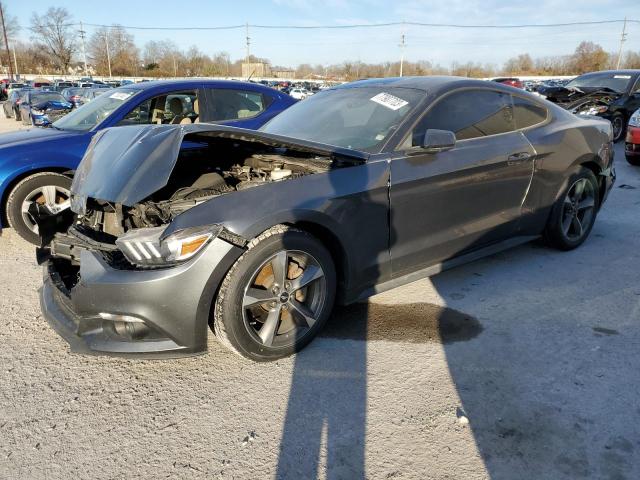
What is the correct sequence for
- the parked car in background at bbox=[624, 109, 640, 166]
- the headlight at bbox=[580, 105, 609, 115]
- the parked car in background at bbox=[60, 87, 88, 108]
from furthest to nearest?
the parked car in background at bbox=[60, 87, 88, 108], the headlight at bbox=[580, 105, 609, 115], the parked car in background at bbox=[624, 109, 640, 166]

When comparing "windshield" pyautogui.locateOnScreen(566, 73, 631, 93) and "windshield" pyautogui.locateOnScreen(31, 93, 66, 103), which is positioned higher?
"windshield" pyautogui.locateOnScreen(566, 73, 631, 93)

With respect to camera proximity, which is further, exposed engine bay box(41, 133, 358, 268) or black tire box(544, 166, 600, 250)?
black tire box(544, 166, 600, 250)

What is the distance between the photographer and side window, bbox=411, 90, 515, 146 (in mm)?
3361

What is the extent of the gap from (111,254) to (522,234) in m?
3.18

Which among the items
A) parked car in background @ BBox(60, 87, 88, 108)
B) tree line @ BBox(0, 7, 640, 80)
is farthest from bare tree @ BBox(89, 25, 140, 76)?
parked car in background @ BBox(60, 87, 88, 108)

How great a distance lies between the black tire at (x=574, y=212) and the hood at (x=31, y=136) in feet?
16.0

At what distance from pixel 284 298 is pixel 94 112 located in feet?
13.3

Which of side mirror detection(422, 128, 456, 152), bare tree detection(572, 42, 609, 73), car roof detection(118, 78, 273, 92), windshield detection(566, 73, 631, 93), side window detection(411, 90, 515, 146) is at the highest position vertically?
bare tree detection(572, 42, 609, 73)

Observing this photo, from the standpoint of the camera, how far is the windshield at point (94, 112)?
5.33 m

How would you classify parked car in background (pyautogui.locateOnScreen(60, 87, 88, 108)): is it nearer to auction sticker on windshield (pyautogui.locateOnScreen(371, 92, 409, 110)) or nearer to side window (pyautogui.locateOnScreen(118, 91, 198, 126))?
side window (pyautogui.locateOnScreen(118, 91, 198, 126))

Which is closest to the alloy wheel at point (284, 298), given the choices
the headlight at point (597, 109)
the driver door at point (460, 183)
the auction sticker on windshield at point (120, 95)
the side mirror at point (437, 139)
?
the driver door at point (460, 183)

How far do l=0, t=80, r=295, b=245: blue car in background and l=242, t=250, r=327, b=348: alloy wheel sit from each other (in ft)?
6.18

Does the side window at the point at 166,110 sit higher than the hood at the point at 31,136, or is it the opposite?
the side window at the point at 166,110

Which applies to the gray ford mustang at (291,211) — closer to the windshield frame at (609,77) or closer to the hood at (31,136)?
the hood at (31,136)
